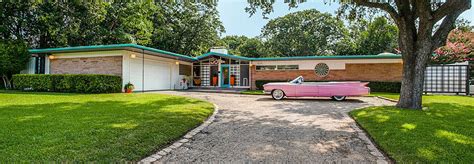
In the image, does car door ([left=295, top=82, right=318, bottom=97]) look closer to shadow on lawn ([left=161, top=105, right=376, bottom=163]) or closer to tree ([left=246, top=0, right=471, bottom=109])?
tree ([left=246, top=0, right=471, bottom=109])

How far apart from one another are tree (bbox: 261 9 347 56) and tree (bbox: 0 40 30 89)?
1075 inches

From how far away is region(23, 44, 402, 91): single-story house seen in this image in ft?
47.5

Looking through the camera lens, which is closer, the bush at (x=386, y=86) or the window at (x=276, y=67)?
the bush at (x=386, y=86)

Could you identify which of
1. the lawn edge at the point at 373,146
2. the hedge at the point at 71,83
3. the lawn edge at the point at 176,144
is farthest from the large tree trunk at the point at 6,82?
the lawn edge at the point at 373,146

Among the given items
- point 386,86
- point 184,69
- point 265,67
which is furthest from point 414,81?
point 184,69

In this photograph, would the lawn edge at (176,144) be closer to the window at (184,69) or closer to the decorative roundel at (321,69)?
the decorative roundel at (321,69)

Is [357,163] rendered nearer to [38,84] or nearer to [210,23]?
[38,84]

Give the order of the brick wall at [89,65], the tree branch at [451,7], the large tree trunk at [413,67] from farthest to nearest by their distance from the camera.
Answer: the brick wall at [89,65]
the large tree trunk at [413,67]
the tree branch at [451,7]

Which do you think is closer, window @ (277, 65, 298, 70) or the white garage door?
the white garage door

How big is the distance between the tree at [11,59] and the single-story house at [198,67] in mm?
564

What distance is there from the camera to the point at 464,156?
10.7 ft

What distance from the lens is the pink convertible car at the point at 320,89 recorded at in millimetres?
10711

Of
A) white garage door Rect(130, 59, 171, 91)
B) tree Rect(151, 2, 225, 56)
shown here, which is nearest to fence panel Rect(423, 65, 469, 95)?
white garage door Rect(130, 59, 171, 91)

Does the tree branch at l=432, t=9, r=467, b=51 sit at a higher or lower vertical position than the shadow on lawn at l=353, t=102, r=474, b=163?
higher
